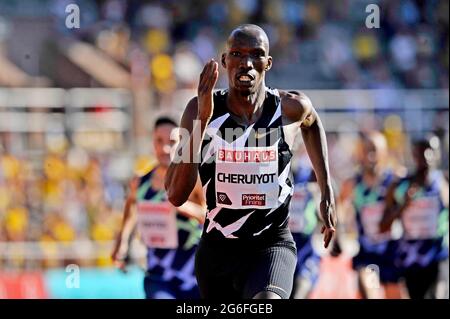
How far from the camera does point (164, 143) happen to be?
9.87 meters

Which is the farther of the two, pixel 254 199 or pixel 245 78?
pixel 254 199

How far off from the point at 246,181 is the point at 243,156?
0.50 ft

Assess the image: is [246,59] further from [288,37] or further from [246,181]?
[288,37]

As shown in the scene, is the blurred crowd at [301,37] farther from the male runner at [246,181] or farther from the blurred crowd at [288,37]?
the male runner at [246,181]

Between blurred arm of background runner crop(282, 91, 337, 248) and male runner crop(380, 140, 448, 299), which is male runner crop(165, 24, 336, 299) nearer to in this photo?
blurred arm of background runner crop(282, 91, 337, 248)

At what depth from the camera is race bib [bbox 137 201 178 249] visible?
9.60 m

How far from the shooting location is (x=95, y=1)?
64.8 feet

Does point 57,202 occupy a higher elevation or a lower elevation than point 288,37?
lower

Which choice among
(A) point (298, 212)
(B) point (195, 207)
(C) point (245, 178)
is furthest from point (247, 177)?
(A) point (298, 212)

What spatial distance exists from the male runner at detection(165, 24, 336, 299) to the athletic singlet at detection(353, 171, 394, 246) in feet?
18.7

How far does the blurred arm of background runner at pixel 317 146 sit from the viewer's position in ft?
22.6

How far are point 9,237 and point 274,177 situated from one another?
32.5ft

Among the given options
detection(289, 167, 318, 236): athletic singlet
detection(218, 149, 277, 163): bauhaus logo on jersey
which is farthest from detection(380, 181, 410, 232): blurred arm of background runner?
detection(218, 149, 277, 163): bauhaus logo on jersey
